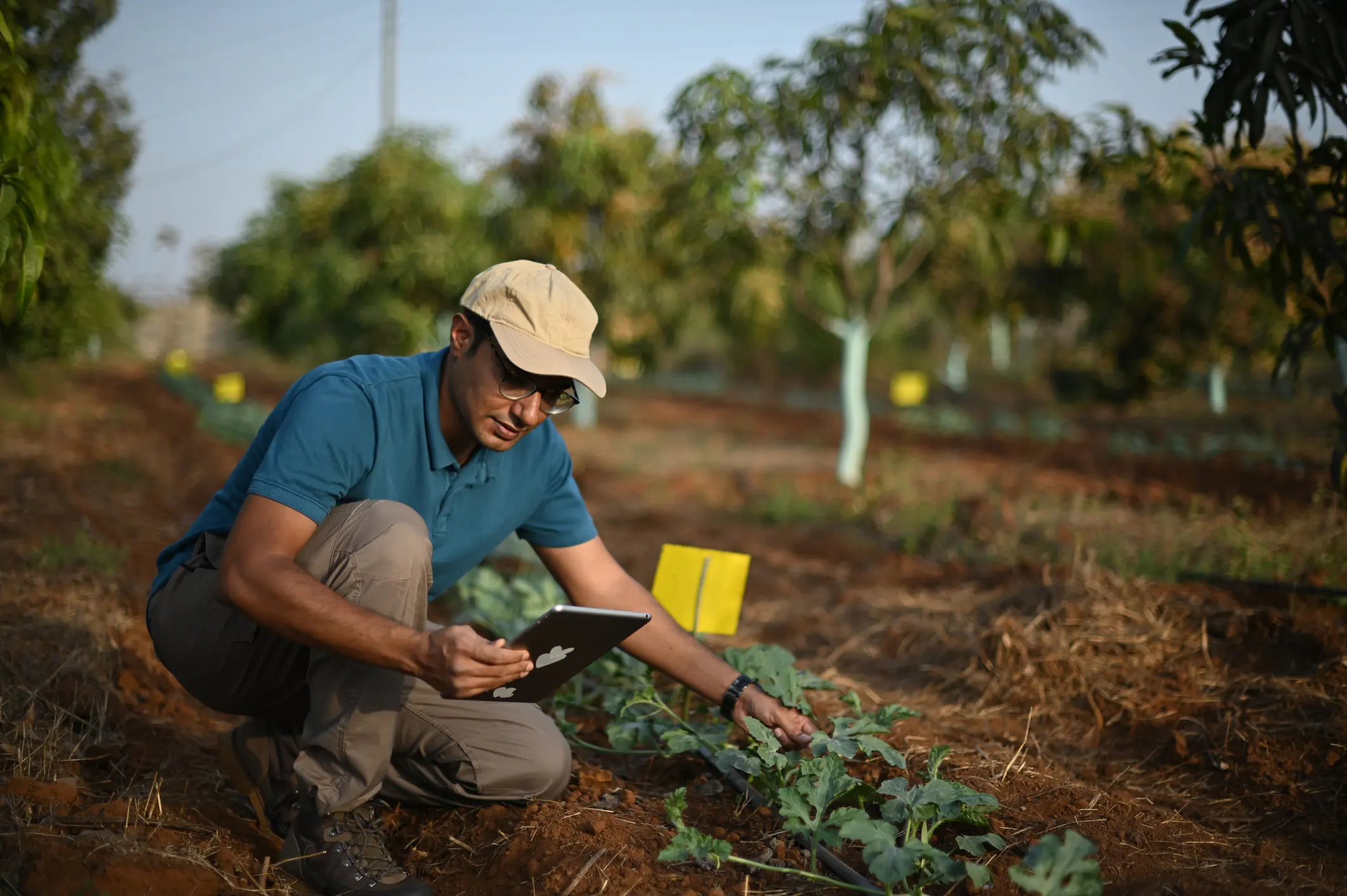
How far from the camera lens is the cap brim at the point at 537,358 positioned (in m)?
2.16

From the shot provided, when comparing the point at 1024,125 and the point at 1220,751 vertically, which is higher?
the point at 1024,125

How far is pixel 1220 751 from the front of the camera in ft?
9.46

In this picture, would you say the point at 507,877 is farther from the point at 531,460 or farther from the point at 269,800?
the point at 531,460

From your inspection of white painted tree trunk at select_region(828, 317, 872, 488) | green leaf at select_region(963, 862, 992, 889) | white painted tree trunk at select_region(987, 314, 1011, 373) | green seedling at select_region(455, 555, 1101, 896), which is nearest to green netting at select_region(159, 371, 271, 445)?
white painted tree trunk at select_region(828, 317, 872, 488)

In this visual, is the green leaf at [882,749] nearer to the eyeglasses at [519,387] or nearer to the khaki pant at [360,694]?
the khaki pant at [360,694]

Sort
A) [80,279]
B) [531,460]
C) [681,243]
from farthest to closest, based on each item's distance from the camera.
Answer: [681,243]
[80,279]
[531,460]

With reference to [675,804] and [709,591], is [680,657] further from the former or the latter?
[709,591]

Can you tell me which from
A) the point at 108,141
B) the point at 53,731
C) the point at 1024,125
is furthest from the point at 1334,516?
the point at 108,141

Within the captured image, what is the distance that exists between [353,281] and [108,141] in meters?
5.66

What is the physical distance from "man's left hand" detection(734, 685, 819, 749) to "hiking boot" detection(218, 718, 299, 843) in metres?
1.04

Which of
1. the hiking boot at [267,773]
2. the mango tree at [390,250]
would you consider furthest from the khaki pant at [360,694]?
the mango tree at [390,250]

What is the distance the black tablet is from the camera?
6.31ft

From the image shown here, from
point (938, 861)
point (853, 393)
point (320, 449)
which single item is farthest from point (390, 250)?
point (938, 861)

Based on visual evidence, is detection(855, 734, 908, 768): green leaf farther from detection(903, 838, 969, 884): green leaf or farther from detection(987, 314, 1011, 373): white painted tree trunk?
detection(987, 314, 1011, 373): white painted tree trunk
